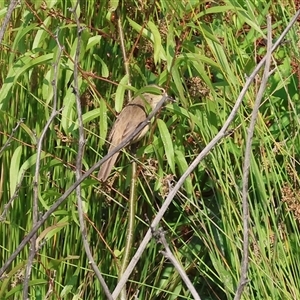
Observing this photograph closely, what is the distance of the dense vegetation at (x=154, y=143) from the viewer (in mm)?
2561

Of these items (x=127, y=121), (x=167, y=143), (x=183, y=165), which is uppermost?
(x=167, y=143)

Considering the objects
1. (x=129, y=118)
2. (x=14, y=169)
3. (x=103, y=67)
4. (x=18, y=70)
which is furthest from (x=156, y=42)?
(x=129, y=118)

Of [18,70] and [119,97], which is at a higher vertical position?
[18,70]

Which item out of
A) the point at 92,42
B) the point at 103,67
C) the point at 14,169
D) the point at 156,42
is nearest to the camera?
Result: the point at 156,42

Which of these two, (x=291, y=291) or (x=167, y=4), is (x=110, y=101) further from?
(x=291, y=291)

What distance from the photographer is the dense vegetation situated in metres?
2.56

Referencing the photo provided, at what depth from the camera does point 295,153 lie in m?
2.75

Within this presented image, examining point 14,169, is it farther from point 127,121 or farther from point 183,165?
point 127,121

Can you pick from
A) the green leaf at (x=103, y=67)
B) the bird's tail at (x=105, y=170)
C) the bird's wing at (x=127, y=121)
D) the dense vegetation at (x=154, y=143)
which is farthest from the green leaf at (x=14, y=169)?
the bird's wing at (x=127, y=121)

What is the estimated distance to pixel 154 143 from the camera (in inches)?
108

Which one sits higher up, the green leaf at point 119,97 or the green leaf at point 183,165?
the green leaf at point 119,97

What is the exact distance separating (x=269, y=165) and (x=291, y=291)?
450 mm

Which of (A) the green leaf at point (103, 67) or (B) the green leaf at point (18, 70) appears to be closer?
(B) the green leaf at point (18, 70)

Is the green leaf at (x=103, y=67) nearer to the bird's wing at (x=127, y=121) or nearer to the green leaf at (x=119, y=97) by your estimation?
the green leaf at (x=119, y=97)
